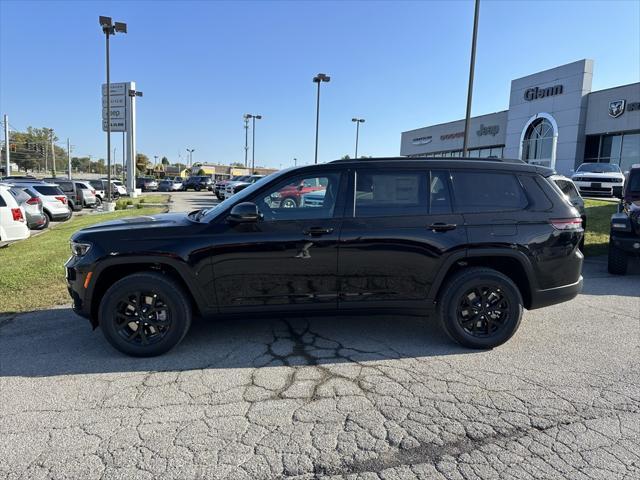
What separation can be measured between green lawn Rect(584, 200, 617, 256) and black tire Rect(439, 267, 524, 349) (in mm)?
6469

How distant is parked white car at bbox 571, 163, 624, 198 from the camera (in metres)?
19.5

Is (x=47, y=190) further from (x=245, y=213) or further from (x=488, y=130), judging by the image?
(x=488, y=130)

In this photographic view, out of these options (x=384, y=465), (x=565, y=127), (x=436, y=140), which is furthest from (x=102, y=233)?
(x=436, y=140)

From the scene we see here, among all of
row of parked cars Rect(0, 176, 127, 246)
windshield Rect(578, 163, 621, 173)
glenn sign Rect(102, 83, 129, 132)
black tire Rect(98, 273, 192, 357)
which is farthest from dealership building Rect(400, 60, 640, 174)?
glenn sign Rect(102, 83, 129, 132)

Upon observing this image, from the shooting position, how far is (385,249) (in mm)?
4164

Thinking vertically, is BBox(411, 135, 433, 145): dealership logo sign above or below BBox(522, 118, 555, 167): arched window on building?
above

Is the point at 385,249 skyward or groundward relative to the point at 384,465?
skyward

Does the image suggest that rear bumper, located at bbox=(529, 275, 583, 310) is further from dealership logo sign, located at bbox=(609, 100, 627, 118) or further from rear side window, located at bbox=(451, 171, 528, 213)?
dealership logo sign, located at bbox=(609, 100, 627, 118)

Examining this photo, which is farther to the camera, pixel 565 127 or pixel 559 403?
pixel 565 127

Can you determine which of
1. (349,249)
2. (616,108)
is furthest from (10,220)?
(616,108)

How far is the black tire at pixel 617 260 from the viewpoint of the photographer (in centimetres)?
757

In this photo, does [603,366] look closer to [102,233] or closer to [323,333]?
[323,333]

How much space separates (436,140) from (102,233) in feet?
177

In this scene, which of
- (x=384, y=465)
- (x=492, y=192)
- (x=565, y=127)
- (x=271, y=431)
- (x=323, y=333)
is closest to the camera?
(x=384, y=465)
